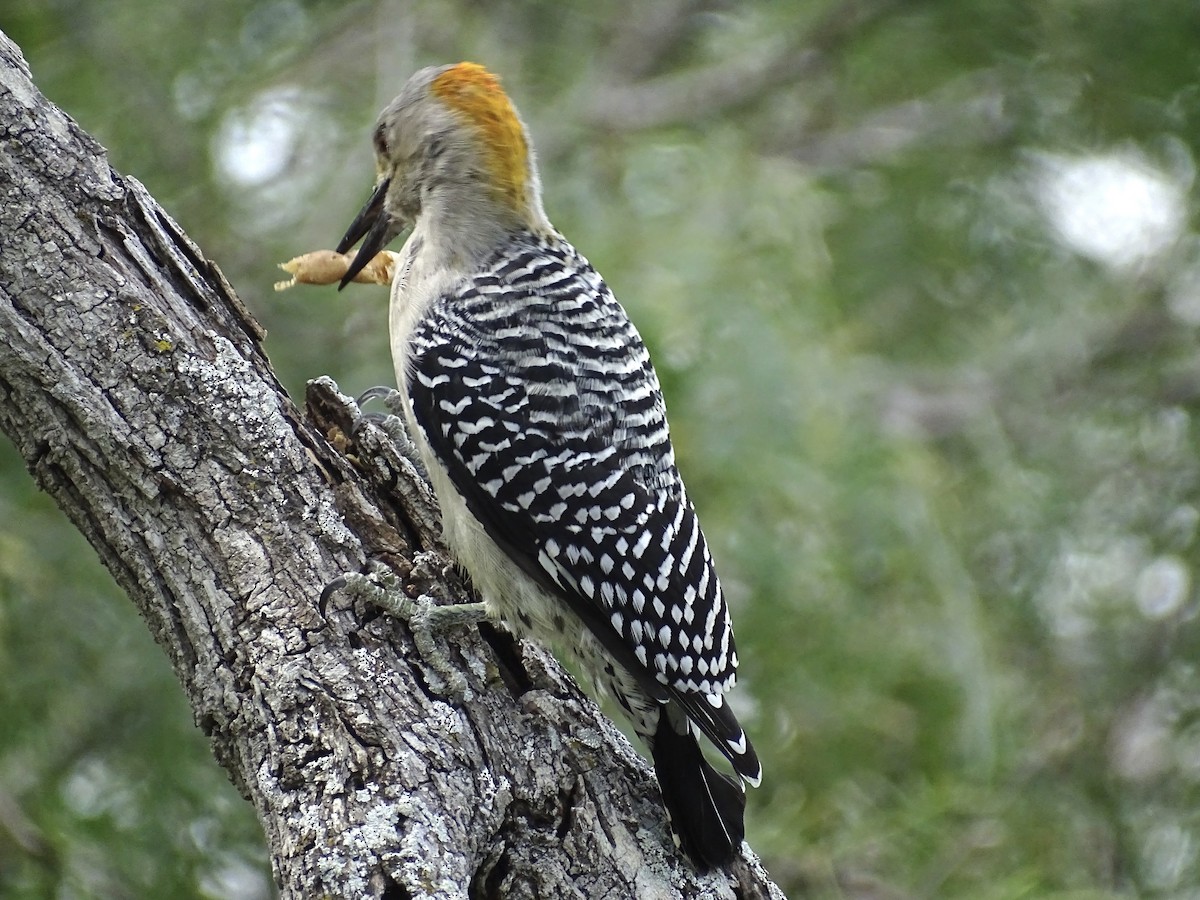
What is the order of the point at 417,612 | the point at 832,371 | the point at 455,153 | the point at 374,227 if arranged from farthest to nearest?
the point at 832,371, the point at 374,227, the point at 455,153, the point at 417,612

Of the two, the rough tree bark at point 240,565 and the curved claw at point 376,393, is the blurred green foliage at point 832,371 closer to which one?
the curved claw at point 376,393

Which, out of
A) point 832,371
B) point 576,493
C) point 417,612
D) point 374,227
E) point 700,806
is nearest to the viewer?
point 700,806

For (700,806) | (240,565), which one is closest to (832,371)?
(700,806)

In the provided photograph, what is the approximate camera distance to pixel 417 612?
3.04 m

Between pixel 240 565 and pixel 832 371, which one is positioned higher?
pixel 832 371

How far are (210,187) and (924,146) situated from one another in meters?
4.30

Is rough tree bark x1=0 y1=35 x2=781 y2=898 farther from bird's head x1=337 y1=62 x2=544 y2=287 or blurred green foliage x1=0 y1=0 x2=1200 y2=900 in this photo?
blurred green foliage x1=0 y1=0 x2=1200 y2=900

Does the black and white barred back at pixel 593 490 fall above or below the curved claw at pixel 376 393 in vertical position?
below

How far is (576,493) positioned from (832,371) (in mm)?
1668

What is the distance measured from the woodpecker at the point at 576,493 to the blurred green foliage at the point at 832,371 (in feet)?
2.33

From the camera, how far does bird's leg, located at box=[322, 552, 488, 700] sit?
2.97 metres

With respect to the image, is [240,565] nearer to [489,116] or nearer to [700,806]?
[700,806]

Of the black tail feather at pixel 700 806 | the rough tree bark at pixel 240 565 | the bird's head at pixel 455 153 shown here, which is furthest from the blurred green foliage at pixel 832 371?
the rough tree bark at pixel 240 565

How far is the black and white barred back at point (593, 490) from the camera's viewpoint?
3281 mm
